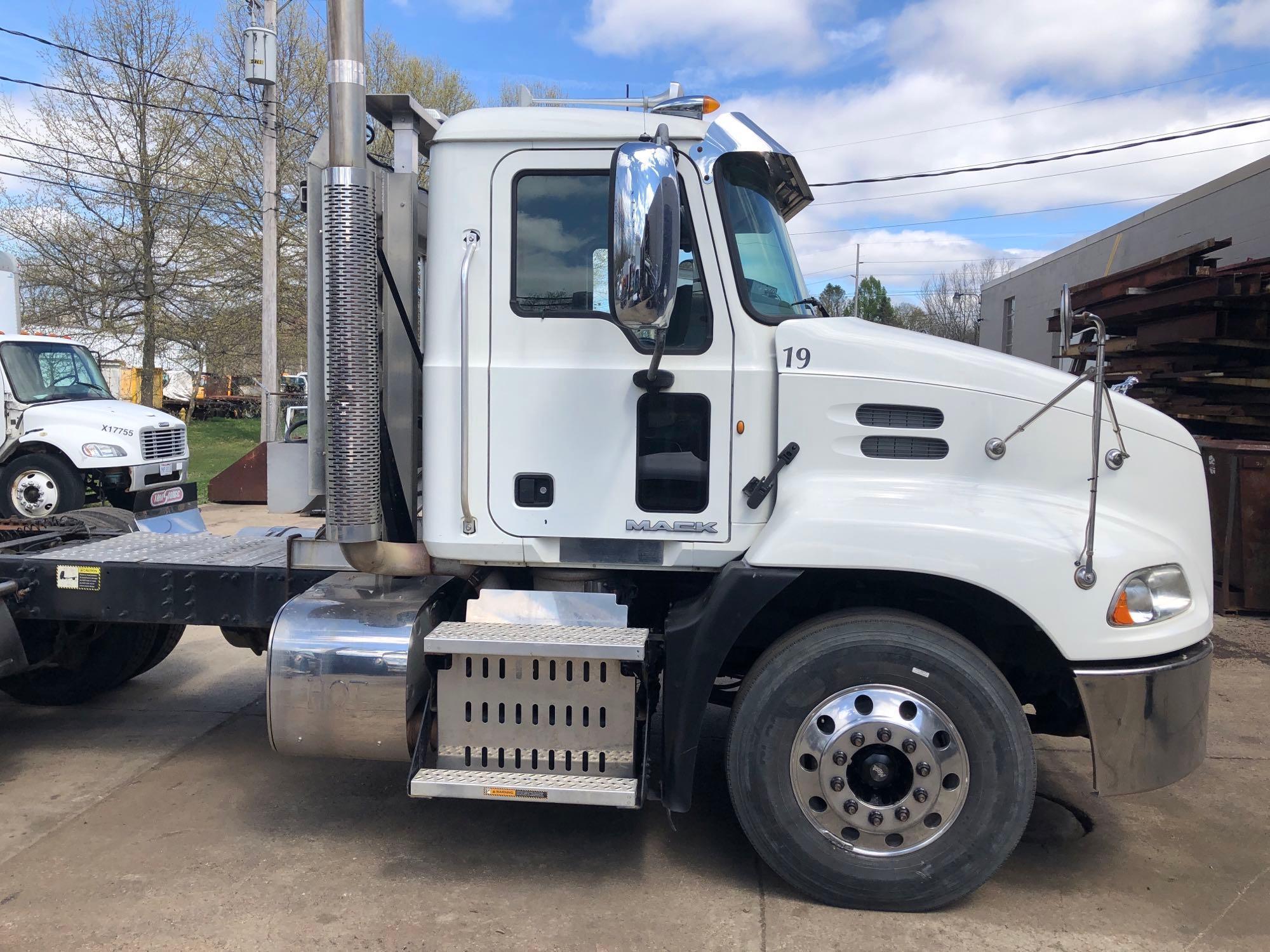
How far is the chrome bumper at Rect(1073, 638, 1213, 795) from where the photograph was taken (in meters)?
3.17

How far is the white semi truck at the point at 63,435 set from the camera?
11500 mm

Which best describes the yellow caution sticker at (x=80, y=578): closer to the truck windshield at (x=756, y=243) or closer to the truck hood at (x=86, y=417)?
the truck windshield at (x=756, y=243)

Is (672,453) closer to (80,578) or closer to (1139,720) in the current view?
(1139,720)

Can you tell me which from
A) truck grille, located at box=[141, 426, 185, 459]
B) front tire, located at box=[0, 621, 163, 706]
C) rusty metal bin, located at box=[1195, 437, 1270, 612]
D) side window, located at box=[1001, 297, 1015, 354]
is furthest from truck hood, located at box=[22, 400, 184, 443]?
side window, located at box=[1001, 297, 1015, 354]

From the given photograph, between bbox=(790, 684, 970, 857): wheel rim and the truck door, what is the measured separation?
751mm

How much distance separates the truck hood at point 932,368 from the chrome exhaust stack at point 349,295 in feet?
4.89

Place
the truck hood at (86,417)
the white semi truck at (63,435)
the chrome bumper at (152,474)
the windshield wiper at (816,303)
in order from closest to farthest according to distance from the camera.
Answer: the windshield wiper at (816,303) < the white semi truck at (63,435) < the truck hood at (86,417) < the chrome bumper at (152,474)

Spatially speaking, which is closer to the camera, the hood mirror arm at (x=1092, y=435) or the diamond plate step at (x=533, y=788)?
the hood mirror arm at (x=1092, y=435)

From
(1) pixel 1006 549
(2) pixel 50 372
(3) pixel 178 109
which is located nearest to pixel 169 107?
(3) pixel 178 109

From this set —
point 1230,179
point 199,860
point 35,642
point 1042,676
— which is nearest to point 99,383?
point 35,642

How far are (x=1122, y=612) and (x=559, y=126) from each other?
99.5 inches

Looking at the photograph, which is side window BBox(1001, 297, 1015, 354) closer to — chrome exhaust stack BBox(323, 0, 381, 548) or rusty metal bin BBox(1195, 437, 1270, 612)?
rusty metal bin BBox(1195, 437, 1270, 612)

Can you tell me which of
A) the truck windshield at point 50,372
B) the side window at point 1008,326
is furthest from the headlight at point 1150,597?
the side window at point 1008,326

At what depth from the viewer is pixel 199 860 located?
368 centimetres
